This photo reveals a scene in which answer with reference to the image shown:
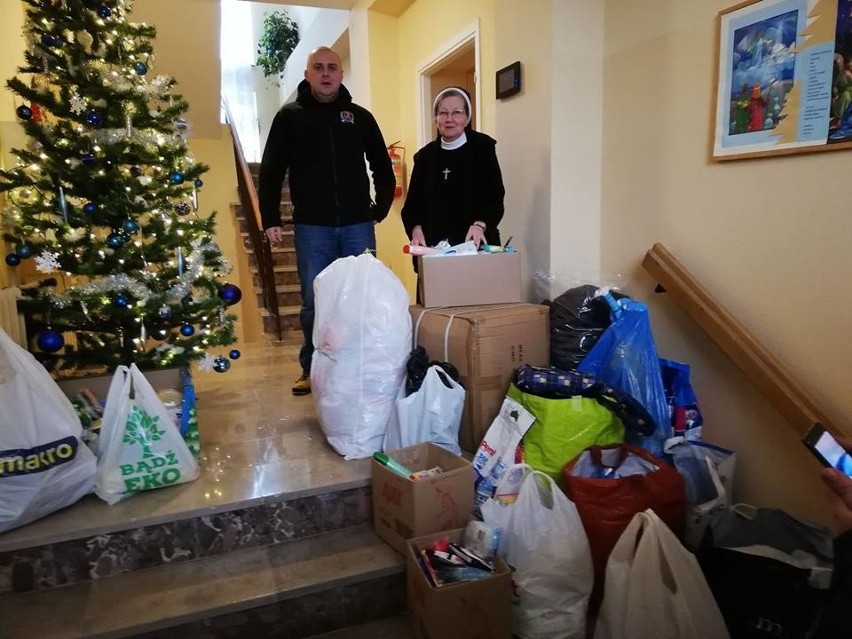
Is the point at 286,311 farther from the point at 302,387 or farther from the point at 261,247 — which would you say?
the point at 302,387

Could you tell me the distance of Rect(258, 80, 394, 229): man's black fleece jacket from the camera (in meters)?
2.59

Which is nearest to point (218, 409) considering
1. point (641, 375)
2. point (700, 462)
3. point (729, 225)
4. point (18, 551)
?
point (18, 551)

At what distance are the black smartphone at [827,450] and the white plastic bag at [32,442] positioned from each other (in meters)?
1.89

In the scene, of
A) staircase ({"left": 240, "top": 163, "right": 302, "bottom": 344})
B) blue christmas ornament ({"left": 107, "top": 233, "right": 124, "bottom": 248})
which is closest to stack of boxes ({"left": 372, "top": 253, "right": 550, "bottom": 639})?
blue christmas ornament ({"left": 107, "top": 233, "right": 124, "bottom": 248})

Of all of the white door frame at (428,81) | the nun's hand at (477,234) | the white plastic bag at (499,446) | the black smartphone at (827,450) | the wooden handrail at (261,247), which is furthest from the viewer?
the wooden handrail at (261,247)

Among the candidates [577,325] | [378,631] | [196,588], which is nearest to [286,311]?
[577,325]

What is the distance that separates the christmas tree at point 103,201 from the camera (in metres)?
2.14

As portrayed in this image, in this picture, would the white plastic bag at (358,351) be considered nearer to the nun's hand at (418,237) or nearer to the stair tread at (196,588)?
the stair tread at (196,588)

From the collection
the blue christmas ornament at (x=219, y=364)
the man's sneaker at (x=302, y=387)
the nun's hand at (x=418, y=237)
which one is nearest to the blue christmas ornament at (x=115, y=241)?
the blue christmas ornament at (x=219, y=364)

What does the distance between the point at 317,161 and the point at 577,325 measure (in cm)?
138

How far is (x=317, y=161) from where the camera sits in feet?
8.55

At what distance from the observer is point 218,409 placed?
270 centimetres

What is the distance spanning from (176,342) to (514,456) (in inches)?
57.8

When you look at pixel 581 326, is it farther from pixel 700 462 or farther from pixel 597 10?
pixel 597 10
